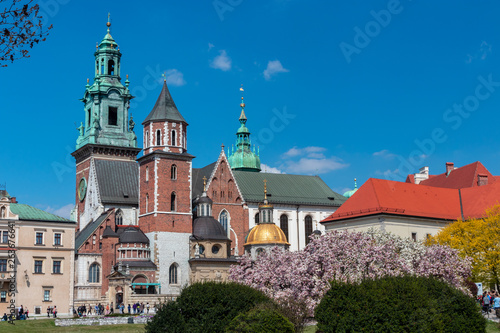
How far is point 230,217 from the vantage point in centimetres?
8100

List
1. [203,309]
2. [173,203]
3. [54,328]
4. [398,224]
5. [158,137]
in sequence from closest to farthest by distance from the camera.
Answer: [203,309], [54,328], [398,224], [173,203], [158,137]

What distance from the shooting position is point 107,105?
91875 mm

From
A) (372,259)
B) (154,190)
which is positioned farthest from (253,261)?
(372,259)

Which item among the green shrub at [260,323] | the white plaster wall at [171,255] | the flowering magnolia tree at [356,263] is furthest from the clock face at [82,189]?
the green shrub at [260,323]

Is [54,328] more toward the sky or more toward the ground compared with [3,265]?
more toward the ground

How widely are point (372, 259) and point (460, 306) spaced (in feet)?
55.9

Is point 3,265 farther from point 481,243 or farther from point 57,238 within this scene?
point 481,243

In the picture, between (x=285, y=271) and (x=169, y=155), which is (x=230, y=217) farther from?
(x=285, y=271)

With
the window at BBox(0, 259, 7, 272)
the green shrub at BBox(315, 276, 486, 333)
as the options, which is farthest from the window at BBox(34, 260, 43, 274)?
the green shrub at BBox(315, 276, 486, 333)

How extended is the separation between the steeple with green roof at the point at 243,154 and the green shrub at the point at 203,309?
255 ft

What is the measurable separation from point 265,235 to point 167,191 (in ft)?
37.8

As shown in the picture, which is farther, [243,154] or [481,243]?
[243,154]

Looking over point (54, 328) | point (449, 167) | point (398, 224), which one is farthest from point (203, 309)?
point (449, 167)

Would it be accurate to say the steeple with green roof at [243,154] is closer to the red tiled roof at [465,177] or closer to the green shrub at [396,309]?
the red tiled roof at [465,177]
